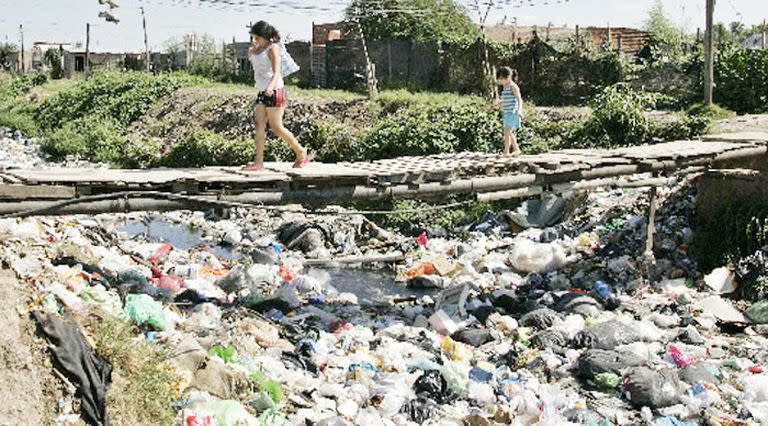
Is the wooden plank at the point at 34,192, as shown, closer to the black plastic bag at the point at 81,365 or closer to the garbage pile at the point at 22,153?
the black plastic bag at the point at 81,365

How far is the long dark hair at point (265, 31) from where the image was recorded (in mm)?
5762

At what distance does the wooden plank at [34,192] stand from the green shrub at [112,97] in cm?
1706

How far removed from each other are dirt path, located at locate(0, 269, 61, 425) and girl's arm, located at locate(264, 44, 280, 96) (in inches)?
90.0

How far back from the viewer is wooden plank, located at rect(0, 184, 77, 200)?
4820 mm

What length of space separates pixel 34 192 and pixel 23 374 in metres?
1.35

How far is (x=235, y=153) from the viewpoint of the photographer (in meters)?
15.6

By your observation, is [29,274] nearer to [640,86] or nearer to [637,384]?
[637,384]

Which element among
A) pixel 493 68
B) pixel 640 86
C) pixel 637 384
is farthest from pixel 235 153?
pixel 637 384

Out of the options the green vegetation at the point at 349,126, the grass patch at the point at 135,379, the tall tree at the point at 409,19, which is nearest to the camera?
the grass patch at the point at 135,379

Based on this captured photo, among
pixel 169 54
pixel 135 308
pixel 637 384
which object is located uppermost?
pixel 169 54

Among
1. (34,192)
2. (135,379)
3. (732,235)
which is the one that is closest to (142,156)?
(732,235)

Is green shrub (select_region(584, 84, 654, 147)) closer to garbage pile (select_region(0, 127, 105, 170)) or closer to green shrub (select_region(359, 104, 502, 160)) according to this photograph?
green shrub (select_region(359, 104, 502, 160))

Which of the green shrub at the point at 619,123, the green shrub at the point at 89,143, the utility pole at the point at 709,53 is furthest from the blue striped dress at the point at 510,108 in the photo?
the green shrub at the point at 89,143

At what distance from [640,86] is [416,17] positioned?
8.73 metres
